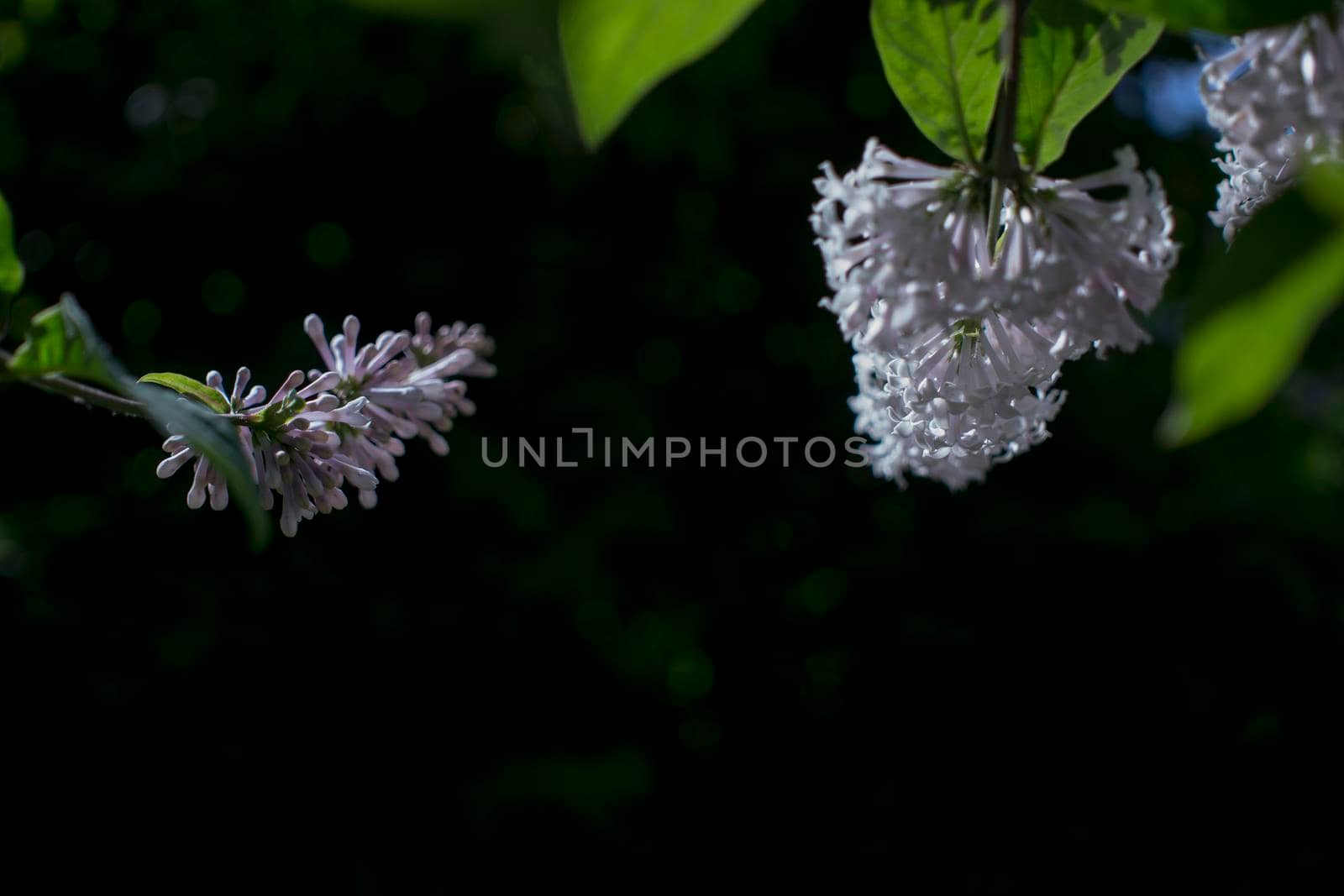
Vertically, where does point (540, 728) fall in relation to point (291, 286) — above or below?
below

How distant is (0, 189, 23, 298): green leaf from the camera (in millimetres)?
308

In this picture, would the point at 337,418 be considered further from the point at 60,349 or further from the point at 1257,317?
the point at 1257,317

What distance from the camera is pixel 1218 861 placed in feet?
8.28

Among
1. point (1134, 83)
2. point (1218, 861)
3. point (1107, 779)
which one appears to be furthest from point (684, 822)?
point (1134, 83)

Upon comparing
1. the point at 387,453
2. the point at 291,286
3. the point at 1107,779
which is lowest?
the point at 387,453

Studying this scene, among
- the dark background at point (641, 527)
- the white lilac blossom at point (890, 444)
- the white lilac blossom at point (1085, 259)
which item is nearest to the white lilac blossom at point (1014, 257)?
the white lilac blossom at point (1085, 259)

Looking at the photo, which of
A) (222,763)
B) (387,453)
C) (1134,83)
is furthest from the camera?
(1134,83)

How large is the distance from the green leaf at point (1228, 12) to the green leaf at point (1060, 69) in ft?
0.28

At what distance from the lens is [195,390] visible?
15.8 inches

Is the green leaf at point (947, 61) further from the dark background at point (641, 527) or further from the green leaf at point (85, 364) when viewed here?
the dark background at point (641, 527)

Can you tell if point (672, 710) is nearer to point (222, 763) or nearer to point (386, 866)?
point (386, 866)

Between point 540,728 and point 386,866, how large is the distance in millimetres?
403

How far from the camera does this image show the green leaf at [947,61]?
331 millimetres

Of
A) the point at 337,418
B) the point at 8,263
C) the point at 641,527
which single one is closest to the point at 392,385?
the point at 337,418
